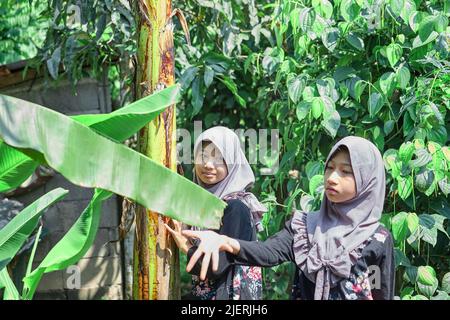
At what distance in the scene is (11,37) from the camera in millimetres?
6355

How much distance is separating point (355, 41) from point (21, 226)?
1.81m

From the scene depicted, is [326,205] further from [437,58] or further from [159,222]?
[437,58]

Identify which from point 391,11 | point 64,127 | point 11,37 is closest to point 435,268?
point 391,11

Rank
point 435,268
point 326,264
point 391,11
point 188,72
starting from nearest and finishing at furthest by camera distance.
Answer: point 326,264 < point 391,11 < point 435,268 < point 188,72

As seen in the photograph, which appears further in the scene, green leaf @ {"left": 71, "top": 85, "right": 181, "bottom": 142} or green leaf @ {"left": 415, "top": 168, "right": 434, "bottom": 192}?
green leaf @ {"left": 415, "top": 168, "right": 434, "bottom": 192}

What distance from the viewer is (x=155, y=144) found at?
3.16 meters

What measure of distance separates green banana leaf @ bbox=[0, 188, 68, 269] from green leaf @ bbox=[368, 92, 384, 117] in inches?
58.7

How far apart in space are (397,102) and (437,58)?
0.29 m

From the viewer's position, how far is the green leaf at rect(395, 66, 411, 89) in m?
3.90

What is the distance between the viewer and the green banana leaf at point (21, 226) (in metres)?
3.12

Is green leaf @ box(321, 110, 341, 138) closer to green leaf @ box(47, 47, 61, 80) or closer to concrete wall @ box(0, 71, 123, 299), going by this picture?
green leaf @ box(47, 47, 61, 80)

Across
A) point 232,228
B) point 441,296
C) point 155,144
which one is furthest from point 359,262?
point 441,296

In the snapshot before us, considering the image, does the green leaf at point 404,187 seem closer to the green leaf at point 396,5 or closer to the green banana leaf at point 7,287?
the green leaf at point 396,5

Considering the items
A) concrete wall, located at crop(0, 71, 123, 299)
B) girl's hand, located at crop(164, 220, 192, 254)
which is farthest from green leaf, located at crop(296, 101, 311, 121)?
concrete wall, located at crop(0, 71, 123, 299)
